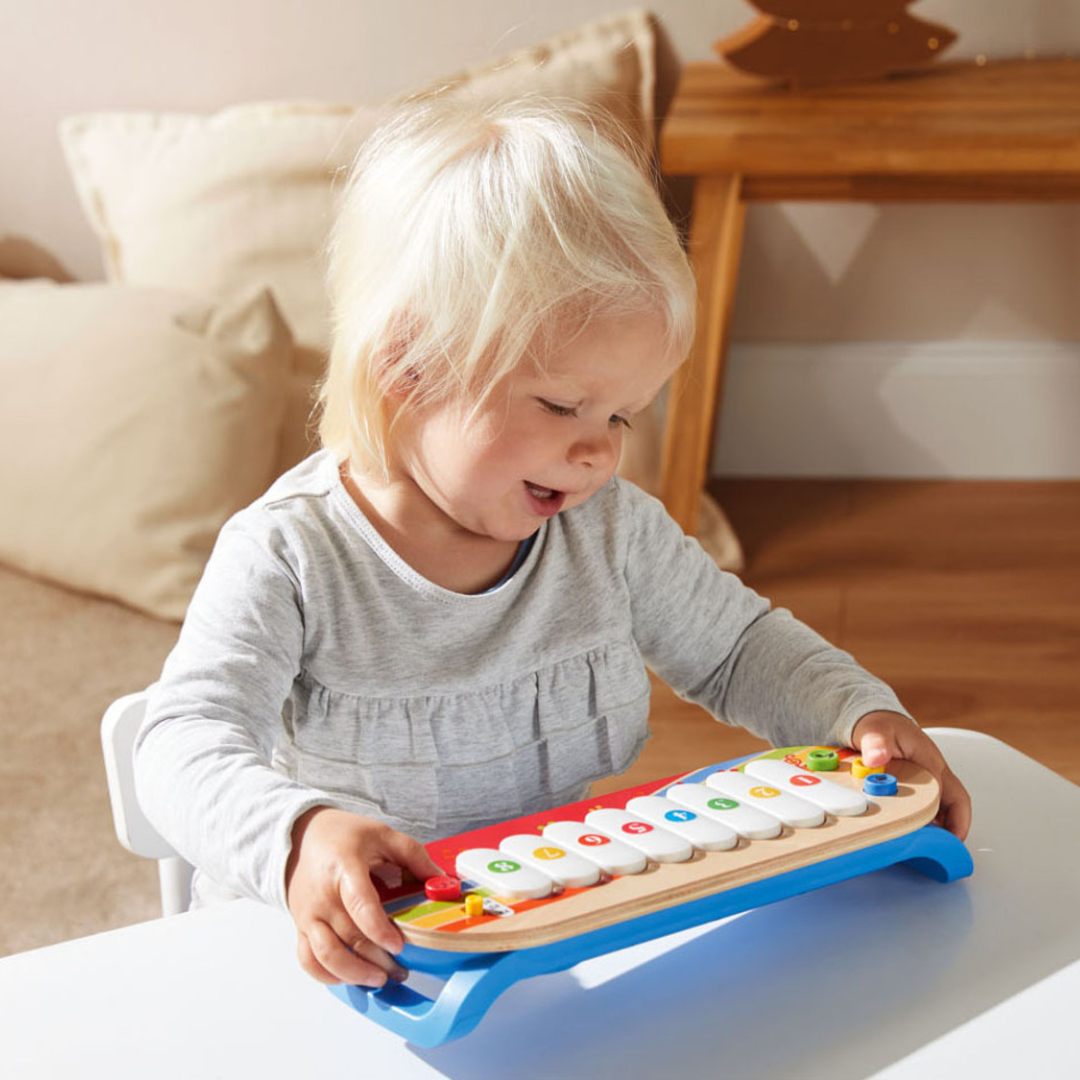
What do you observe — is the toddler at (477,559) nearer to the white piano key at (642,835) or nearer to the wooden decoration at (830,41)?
the white piano key at (642,835)

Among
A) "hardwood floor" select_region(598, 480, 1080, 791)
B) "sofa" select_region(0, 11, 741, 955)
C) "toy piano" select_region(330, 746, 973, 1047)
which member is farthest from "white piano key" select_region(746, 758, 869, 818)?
"sofa" select_region(0, 11, 741, 955)

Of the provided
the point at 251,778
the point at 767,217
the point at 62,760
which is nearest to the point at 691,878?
the point at 251,778

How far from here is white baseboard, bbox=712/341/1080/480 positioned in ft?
7.07

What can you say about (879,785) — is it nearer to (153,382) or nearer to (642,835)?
(642,835)

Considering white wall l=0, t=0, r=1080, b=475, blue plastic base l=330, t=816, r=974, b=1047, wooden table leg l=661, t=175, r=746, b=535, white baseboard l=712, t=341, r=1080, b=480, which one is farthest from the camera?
white baseboard l=712, t=341, r=1080, b=480

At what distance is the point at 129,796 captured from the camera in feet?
2.36

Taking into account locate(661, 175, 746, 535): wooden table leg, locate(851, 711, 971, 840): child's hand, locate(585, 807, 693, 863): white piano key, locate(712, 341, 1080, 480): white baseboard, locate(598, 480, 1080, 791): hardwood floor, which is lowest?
locate(598, 480, 1080, 791): hardwood floor

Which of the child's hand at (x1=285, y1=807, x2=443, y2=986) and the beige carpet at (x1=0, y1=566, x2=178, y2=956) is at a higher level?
the child's hand at (x1=285, y1=807, x2=443, y2=986)

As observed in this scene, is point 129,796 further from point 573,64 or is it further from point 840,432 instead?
point 840,432

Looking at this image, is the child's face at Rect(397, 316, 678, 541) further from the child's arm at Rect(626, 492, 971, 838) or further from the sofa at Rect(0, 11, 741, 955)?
the sofa at Rect(0, 11, 741, 955)

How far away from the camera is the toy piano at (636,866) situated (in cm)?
47

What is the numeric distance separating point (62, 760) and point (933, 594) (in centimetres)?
102

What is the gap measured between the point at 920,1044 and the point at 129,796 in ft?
1.27

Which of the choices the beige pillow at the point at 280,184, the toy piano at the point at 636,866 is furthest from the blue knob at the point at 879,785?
the beige pillow at the point at 280,184
